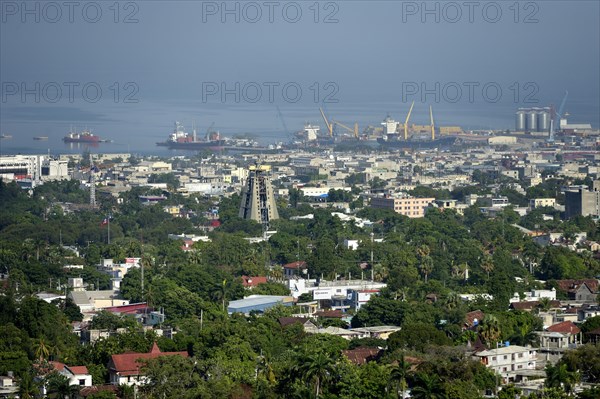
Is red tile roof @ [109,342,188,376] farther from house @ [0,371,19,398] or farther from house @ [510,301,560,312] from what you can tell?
house @ [510,301,560,312]

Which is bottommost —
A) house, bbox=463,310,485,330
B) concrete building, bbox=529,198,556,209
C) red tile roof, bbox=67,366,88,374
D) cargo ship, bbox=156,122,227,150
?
cargo ship, bbox=156,122,227,150

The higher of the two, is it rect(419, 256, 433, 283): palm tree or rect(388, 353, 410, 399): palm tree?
rect(388, 353, 410, 399): palm tree

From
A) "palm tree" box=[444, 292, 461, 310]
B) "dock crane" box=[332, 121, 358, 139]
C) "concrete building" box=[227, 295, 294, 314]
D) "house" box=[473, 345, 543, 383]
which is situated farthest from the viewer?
"dock crane" box=[332, 121, 358, 139]

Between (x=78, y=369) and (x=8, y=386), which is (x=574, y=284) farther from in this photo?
(x=8, y=386)

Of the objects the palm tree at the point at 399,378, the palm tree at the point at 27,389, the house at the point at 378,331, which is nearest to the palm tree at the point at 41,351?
the palm tree at the point at 27,389

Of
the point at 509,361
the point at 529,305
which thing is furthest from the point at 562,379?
the point at 529,305

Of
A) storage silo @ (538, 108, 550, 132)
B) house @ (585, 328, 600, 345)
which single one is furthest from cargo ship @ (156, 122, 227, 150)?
house @ (585, 328, 600, 345)
